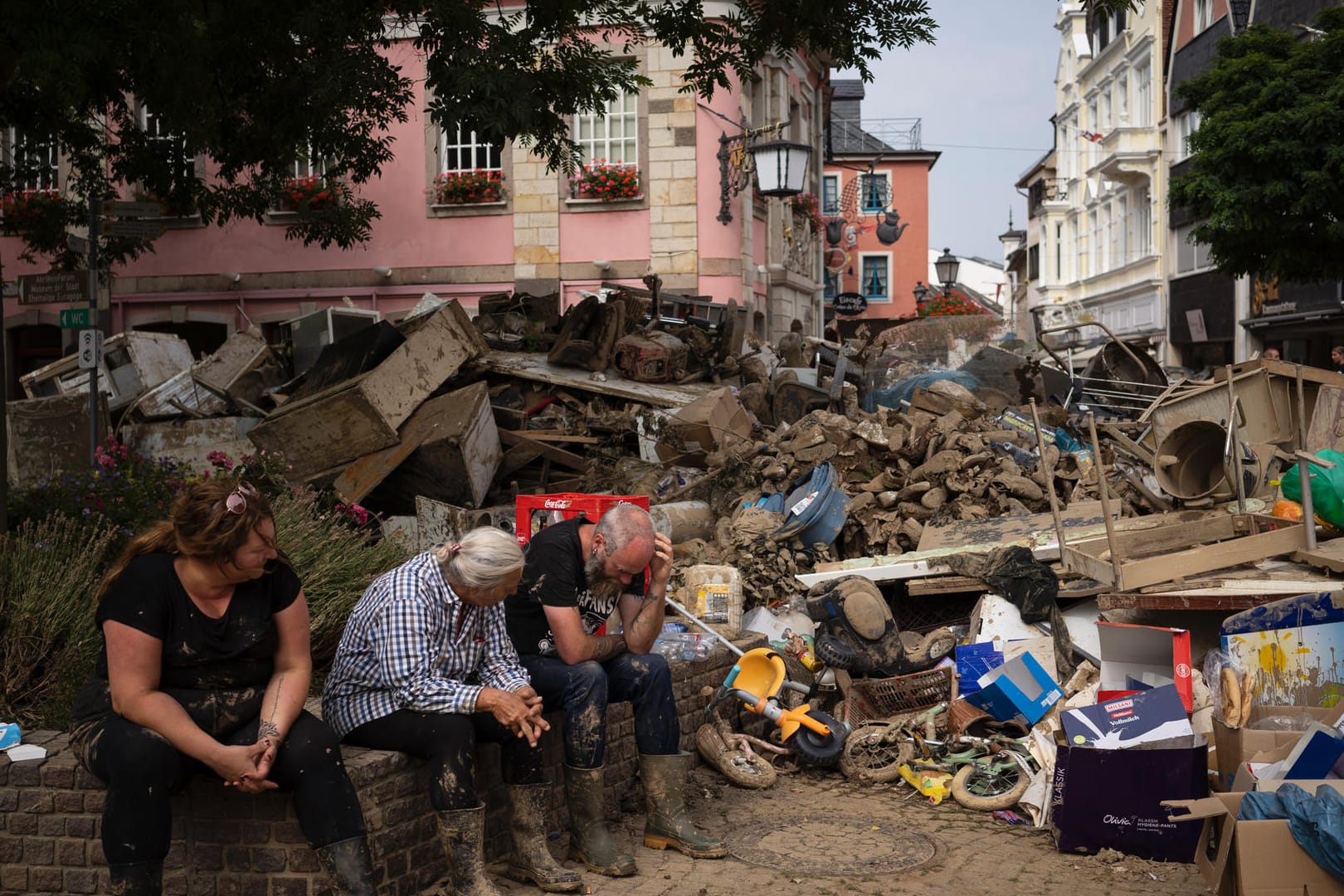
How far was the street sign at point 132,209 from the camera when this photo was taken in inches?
443

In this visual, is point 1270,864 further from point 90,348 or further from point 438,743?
point 90,348

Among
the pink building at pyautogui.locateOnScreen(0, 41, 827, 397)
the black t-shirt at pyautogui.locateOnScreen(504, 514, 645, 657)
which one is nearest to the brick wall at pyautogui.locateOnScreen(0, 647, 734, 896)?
the black t-shirt at pyautogui.locateOnScreen(504, 514, 645, 657)

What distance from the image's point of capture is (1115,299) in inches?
1730

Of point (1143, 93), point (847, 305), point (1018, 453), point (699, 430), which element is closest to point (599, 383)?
point (699, 430)

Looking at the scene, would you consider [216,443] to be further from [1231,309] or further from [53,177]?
[1231,309]

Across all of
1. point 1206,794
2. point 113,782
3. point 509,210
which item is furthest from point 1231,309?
point 113,782

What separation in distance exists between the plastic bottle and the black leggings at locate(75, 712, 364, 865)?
7.44 metres

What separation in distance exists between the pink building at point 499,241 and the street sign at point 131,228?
7.99 meters

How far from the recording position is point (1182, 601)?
677cm

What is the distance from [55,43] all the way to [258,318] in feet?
55.3

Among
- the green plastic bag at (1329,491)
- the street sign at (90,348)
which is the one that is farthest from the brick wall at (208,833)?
the street sign at (90,348)

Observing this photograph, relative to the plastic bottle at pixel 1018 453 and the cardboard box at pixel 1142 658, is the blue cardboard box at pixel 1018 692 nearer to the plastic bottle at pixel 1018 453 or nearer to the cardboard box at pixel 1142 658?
the cardboard box at pixel 1142 658

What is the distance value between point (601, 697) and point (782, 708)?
2.21 meters

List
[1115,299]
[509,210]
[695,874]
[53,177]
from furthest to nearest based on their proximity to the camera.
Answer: [1115,299] < [509,210] < [53,177] < [695,874]
